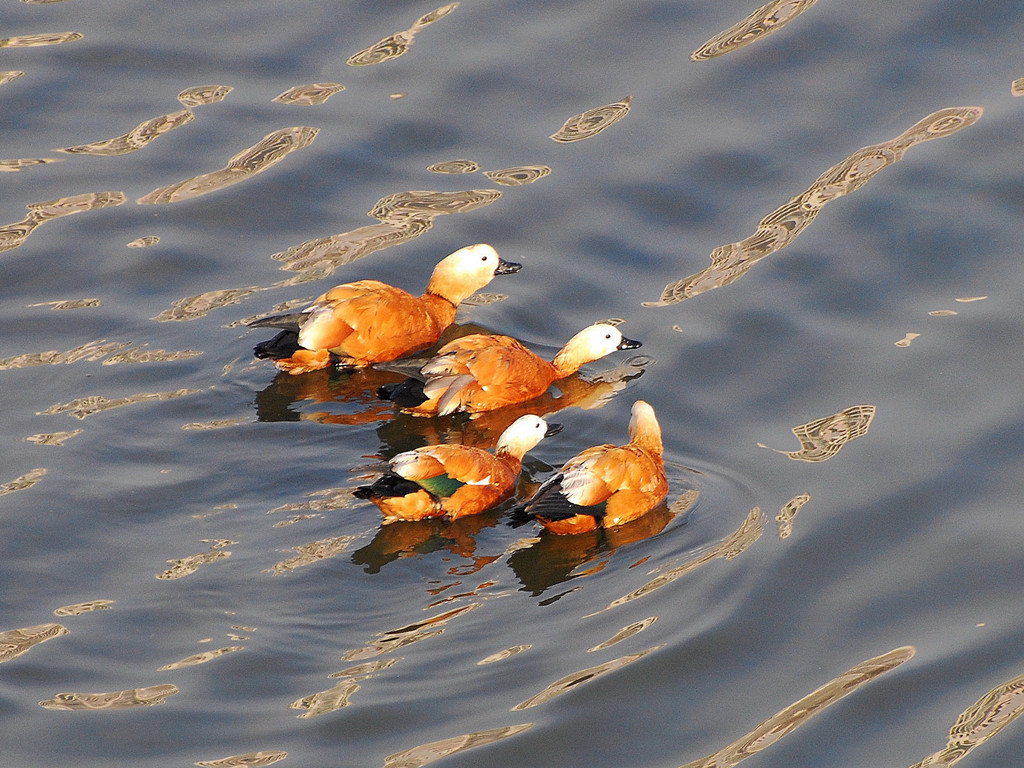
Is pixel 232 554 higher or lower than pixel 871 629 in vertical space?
higher

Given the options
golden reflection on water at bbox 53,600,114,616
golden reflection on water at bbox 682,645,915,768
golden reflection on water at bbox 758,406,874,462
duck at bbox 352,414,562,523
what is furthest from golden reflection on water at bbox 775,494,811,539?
golden reflection on water at bbox 53,600,114,616

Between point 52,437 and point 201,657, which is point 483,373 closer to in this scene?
point 52,437

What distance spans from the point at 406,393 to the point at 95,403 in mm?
1917

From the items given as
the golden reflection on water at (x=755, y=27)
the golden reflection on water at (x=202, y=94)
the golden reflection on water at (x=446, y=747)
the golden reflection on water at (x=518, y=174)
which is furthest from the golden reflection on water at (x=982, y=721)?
the golden reflection on water at (x=202, y=94)

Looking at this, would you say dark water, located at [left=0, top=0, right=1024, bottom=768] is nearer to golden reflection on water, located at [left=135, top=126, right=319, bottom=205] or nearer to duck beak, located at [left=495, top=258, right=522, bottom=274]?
golden reflection on water, located at [left=135, top=126, right=319, bottom=205]

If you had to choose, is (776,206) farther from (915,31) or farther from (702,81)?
(915,31)

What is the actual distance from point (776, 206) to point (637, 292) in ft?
4.92

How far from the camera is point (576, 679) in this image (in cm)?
649

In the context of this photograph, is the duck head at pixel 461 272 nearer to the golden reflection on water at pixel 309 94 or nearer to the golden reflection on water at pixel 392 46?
the golden reflection on water at pixel 309 94

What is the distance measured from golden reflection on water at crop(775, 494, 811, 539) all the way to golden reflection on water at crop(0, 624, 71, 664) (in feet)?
12.4

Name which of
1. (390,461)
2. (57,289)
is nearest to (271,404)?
(390,461)

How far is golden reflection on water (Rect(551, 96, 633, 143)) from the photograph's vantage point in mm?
11727

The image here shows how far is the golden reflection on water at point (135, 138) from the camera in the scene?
11531mm

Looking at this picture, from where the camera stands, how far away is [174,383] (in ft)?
28.8
